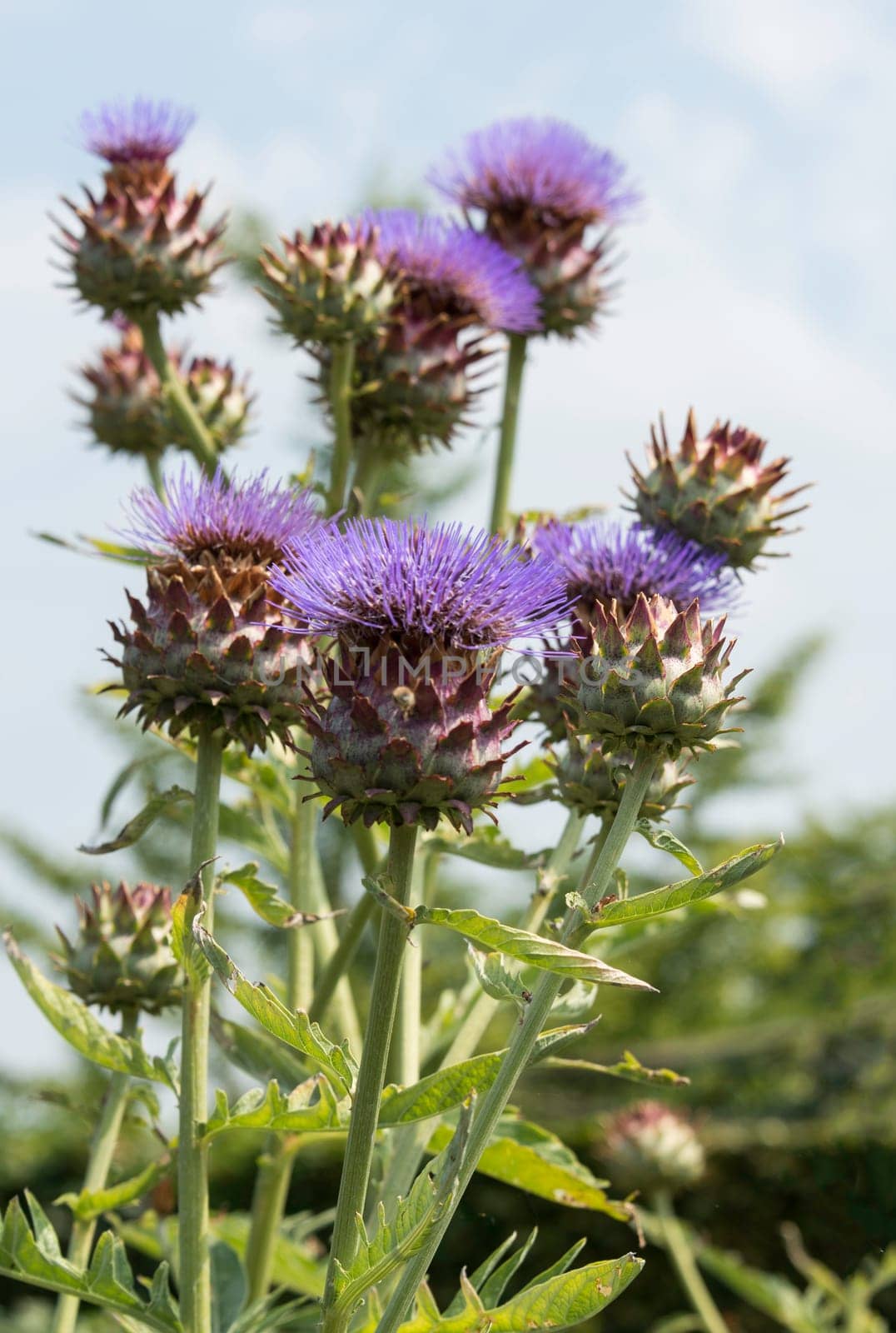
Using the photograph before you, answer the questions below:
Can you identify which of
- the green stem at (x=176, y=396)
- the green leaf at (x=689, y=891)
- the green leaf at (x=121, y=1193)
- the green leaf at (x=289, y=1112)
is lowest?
the green leaf at (x=121, y=1193)

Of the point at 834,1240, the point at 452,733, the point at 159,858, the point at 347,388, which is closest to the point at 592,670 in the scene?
the point at 452,733

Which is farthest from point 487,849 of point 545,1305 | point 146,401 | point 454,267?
point 146,401

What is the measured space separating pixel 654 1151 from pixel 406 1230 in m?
3.03

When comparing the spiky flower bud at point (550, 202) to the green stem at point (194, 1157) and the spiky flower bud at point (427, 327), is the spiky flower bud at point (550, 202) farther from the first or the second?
the green stem at point (194, 1157)

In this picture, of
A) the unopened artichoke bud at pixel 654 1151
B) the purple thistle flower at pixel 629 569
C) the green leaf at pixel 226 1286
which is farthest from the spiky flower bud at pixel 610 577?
the unopened artichoke bud at pixel 654 1151

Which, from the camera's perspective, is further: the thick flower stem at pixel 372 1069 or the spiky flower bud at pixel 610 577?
the spiky flower bud at pixel 610 577

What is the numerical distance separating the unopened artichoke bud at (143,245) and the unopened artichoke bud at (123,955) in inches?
46.4

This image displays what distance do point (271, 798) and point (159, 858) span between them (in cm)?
952

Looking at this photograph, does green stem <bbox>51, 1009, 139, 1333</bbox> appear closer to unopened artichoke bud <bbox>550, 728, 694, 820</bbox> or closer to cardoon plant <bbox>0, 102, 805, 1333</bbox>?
cardoon plant <bbox>0, 102, 805, 1333</bbox>

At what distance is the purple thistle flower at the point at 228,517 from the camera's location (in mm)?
2053

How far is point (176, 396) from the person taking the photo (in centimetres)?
290

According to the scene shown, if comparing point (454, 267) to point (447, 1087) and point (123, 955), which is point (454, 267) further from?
point (447, 1087)

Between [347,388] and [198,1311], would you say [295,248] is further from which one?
[198,1311]

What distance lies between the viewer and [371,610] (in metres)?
1.76
